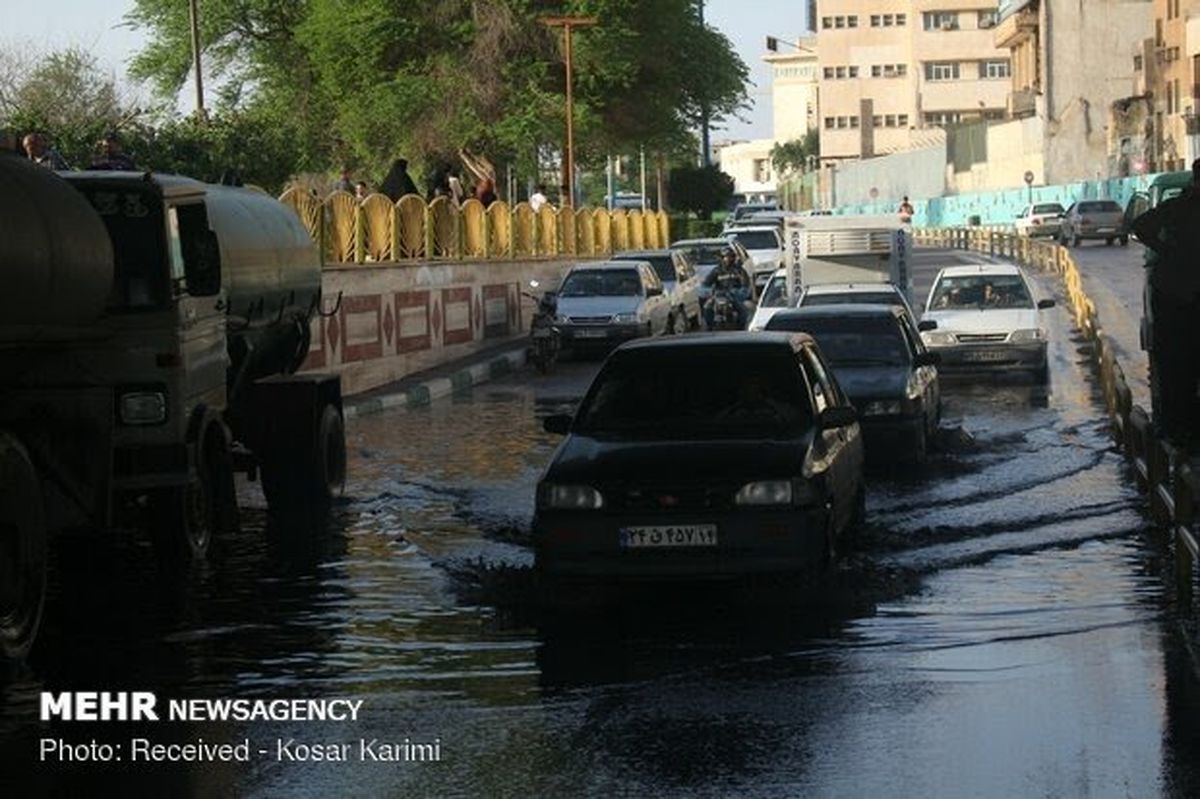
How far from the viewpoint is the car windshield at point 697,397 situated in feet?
45.5

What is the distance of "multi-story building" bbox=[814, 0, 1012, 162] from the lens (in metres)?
180

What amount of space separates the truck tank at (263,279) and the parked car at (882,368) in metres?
4.48

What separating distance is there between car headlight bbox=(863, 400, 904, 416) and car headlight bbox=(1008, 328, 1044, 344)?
34.3ft

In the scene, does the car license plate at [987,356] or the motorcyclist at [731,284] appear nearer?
the car license plate at [987,356]

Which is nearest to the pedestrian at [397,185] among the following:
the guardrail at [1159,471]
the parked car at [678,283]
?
the parked car at [678,283]

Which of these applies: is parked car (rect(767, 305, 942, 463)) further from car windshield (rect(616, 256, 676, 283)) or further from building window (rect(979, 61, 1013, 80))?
building window (rect(979, 61, 1013, 80))

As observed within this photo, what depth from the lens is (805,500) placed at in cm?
1298

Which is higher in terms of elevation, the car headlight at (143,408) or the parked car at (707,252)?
the car headlight at (143,408)

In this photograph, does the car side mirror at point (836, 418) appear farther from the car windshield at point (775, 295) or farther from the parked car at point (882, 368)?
the car windshield at point (775, 295)

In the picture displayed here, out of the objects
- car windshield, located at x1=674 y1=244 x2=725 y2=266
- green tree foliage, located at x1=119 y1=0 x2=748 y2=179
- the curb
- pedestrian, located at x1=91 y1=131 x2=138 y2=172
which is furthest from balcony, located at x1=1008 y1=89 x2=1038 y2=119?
pedestrian, located at x1=91 y1=131 x2=138 y2=172

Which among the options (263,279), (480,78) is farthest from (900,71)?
(263,279)

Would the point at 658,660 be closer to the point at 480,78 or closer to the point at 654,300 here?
the point at 654,300

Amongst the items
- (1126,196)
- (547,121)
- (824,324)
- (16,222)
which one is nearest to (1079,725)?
(16,222)

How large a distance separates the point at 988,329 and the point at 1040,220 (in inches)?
2452
